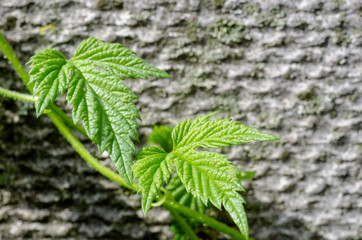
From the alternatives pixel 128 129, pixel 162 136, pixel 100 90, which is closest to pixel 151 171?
pixel 128 129

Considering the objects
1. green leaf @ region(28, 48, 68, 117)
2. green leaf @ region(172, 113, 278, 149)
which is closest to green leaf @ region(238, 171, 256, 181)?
green leaf @ region(172, 113, 278, 149)

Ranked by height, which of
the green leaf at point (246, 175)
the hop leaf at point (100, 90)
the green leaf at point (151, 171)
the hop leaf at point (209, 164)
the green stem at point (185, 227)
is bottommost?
the green stem at point (185, 227)

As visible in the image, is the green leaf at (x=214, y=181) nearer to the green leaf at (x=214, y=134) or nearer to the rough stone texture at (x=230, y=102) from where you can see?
the green leaf at (x=214, y=134)

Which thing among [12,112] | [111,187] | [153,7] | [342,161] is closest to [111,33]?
[153,7]

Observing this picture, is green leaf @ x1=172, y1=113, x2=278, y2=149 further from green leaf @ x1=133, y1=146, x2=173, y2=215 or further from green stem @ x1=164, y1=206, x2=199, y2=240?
green stem @ x1=164, y1=206, x2=199, y2=240

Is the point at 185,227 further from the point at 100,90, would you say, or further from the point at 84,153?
the point at 100,90

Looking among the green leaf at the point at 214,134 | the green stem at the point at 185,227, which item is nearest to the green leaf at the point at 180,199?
the green stem at the point at 185,227
